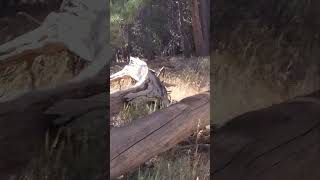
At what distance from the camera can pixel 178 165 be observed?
4.38 metres

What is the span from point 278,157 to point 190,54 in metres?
12.0

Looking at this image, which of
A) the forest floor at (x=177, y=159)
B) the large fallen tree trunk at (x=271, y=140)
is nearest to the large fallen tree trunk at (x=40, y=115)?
the large fallen tree trunk at (x=271, y=140)

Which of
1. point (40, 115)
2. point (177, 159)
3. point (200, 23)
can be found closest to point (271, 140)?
point (40, 115)

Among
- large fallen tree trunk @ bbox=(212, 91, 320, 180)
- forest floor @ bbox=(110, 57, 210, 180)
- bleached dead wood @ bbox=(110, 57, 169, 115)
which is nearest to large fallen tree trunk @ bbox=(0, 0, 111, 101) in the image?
large fallen tree trunk @ bbox=(212, 91, 320, 180)

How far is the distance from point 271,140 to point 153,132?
76.1 inches

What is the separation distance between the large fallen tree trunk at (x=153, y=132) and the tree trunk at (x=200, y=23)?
22.9 ft

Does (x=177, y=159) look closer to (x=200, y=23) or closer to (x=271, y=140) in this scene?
(x=271, y=140)

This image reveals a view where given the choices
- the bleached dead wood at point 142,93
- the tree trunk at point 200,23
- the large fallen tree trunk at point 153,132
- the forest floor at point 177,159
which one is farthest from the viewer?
the tree trunk at point 200,23

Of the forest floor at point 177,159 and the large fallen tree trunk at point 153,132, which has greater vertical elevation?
the large fallen tree trunk at point 153,132

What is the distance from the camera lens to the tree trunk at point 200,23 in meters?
11.5

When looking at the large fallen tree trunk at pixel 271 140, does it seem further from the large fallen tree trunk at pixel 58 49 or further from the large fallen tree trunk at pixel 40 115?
the large fallen tree trunk at pixel 58 49

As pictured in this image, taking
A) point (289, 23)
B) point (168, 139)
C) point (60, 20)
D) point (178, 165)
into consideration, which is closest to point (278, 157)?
point (289, 23)

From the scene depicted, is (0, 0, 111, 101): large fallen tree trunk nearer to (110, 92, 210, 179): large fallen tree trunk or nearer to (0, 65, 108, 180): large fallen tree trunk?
(0, 65, 108, 180): large fallen tree trunk

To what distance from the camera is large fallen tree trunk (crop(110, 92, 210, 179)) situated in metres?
3.52
